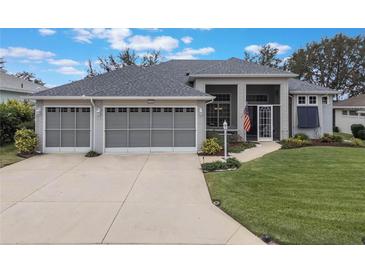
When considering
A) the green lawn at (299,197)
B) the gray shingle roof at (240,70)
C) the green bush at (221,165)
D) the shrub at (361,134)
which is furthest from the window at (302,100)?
the green bush at (221,165)

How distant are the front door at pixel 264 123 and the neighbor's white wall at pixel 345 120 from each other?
9777 mm

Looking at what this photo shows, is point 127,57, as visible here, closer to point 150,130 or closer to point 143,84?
point 143,84

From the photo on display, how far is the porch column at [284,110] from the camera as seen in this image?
56.6ft

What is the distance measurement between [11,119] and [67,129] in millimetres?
4169

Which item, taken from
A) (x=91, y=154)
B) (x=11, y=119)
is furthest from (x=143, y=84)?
(x=11, y=119)

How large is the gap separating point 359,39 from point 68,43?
37.7m

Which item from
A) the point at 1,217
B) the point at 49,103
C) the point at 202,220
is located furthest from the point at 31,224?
the point at 49,103

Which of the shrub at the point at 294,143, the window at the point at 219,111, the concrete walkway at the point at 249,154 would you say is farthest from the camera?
the window at the point at 219,111

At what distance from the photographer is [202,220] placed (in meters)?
5.70

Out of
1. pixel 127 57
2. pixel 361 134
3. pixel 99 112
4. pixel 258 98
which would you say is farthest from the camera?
pixel 127 57

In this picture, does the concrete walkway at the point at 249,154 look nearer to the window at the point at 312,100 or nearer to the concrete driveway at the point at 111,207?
the concrete driveway at the point at 111,207

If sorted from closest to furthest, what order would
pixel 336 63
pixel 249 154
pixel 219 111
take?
pixel 249 154 → pixel 219 111 → pixel 336 63

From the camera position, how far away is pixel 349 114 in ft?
86.2

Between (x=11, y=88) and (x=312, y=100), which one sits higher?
(x=11, y=88)
